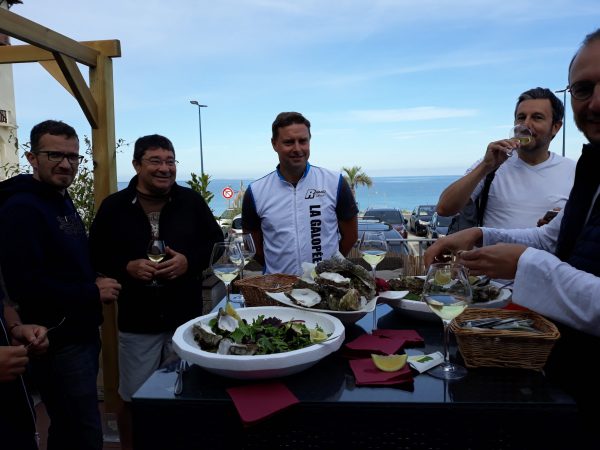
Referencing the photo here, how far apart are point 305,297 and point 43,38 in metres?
2.55

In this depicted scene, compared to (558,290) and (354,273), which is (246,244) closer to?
(354,273)

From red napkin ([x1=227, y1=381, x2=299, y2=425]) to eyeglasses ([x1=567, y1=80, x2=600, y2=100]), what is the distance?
1269 mm

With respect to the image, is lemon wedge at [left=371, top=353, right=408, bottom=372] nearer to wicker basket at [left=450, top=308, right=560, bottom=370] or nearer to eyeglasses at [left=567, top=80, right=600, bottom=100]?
wicker basket at [left=450, top=308, right=560, bottom=370]

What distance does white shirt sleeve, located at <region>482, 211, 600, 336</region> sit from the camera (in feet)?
4.08

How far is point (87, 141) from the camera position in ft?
15.3

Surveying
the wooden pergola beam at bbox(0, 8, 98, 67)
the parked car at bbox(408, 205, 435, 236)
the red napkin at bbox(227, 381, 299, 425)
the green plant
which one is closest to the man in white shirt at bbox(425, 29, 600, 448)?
the red napkin at bbox(227, 381, 299, 425)

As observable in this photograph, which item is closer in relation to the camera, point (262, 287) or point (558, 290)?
point (558, 290)

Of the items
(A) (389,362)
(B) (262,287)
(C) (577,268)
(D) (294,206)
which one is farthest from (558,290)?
(D) (294,206)

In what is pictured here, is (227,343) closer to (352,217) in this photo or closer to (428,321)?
(428,321)

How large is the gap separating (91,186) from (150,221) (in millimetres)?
2094

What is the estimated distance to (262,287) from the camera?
212 centimetres

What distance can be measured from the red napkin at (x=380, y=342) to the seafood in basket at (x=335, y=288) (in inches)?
5.0

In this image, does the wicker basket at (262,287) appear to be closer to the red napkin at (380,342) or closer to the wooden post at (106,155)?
the red napkin at (380,342)

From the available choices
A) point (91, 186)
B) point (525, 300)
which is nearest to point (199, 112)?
point (91, 186)
